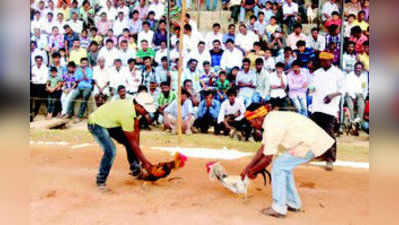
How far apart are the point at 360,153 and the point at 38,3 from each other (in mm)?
8858

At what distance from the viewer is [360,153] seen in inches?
305

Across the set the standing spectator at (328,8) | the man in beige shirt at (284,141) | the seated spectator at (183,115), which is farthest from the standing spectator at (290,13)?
the man in beige shirt at (284,141)

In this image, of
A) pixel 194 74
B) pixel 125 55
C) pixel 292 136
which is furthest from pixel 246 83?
pixel 292 136

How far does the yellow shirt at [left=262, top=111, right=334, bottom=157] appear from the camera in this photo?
467cm

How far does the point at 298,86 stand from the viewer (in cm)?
871

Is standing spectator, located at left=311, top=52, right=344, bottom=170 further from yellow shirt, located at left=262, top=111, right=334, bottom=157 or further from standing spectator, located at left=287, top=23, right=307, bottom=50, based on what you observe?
yellow shirt, located at left=262, top=111, right=334, bottom=157

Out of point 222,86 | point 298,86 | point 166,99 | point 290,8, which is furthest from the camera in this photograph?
point 166,99

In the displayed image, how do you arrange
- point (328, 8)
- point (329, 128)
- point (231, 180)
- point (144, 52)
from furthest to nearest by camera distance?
point (144, 52), point (328, 8), point (329, 128), point (231, 180)

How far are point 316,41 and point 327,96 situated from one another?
2213 millimetres

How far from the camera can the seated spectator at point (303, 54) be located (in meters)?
8.81

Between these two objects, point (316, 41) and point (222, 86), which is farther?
point (222, 86)

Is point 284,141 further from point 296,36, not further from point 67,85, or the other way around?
point 67,85

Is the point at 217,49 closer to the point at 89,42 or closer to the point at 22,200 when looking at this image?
Result: the point at 89,42

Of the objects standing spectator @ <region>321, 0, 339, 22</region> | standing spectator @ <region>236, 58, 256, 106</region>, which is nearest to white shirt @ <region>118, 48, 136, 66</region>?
standing spectator @ <region>236, 58, 256, 106</region>
